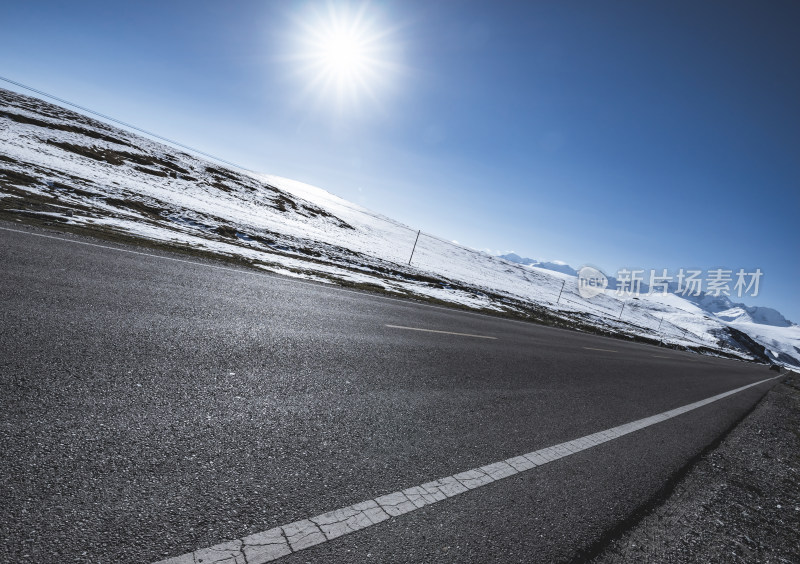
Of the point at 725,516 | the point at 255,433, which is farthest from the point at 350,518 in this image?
the point at 725,516

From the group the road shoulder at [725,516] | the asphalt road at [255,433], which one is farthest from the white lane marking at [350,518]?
the road shoulder at [725,516]

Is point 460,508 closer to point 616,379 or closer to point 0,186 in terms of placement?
point 616,379

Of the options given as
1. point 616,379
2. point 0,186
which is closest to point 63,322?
point 616,379

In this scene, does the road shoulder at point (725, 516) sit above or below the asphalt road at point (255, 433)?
above

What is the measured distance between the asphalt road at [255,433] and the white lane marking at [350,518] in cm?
6

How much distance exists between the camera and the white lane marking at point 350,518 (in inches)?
68.4

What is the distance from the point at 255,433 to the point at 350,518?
3.67ft

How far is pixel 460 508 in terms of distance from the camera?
2521mm

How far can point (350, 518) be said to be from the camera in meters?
2.17

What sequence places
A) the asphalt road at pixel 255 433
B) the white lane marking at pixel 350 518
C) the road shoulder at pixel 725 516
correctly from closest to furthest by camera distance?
the white lane marking at pixel 350 518, the asphalt road at pixel 255 433, the road shoulder at pixel 725 516

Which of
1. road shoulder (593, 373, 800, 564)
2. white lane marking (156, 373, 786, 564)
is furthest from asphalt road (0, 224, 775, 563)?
road shoulder (593, 373, 800, 564)

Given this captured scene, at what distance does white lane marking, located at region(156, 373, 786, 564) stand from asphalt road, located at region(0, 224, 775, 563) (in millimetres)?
62

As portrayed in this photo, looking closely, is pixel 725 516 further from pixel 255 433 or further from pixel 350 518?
pixel 255 433

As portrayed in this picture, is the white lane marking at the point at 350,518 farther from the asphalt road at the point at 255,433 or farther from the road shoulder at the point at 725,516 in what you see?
the road shoulder at the point at 725,516
